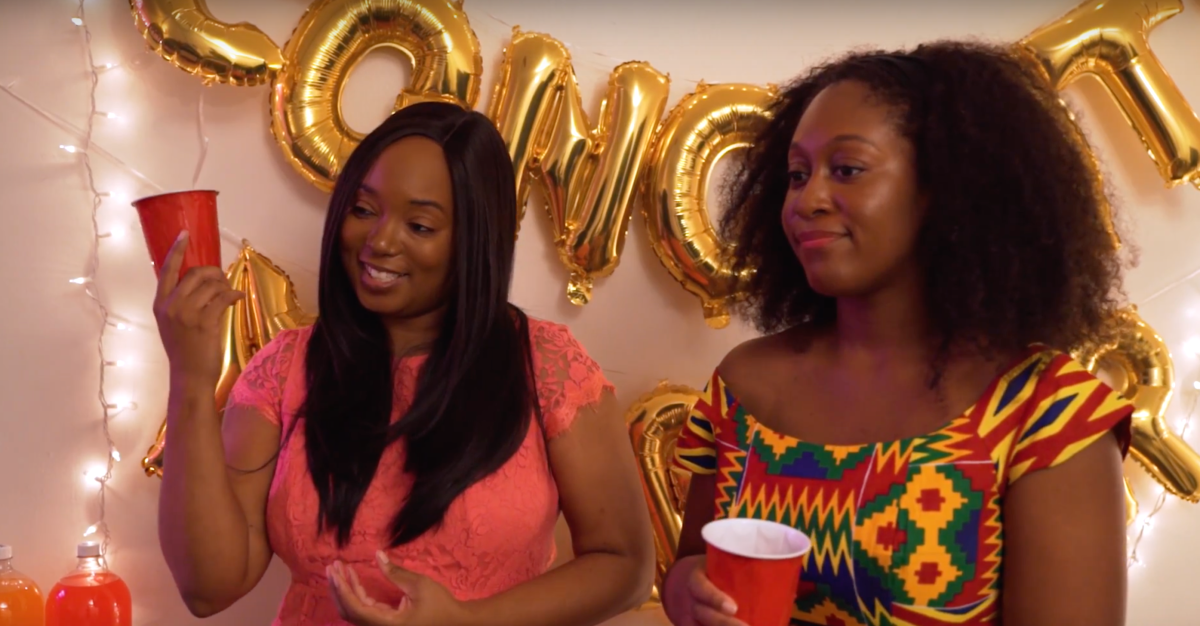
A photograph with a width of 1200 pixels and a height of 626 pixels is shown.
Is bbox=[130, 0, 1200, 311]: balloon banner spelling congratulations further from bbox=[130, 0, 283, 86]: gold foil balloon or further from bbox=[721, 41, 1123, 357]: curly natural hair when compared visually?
bbox=[721, 41, 1123, 357]: curly natural hair

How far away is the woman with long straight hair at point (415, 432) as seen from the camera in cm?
135

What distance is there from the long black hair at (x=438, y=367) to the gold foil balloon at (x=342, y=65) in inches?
13.2

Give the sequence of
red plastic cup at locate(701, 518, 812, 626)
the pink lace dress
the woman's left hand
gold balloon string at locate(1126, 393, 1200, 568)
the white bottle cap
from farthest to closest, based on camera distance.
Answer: gold balloon string at locate(1126, 393, 1200, 568) → the white bottle cap → the pink lace dress → the woman's left hand → red plastic cup at locate(701, 518, 812, 626)

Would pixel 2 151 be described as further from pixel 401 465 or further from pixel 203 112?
pixel 401 465

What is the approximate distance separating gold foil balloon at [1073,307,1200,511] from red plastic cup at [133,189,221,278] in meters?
1.43

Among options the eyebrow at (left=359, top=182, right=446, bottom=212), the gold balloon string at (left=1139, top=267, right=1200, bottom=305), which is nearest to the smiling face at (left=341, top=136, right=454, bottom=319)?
the eyebrow at (left=359, top=182, right=446, bottom=212)

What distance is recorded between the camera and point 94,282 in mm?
1845

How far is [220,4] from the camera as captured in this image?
1871 millimetres

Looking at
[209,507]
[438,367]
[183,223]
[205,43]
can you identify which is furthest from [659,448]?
[205,43]

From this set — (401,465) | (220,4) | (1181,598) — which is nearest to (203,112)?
(220,4)

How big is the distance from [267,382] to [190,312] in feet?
0.78

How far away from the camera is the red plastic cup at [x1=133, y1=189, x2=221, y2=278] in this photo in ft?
4.08

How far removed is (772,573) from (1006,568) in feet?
0.94

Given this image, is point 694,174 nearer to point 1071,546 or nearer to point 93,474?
point 1071,546
